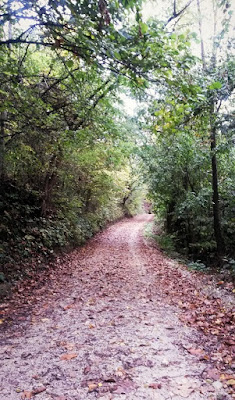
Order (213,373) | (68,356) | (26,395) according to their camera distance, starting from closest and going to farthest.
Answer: (26,395)
(213,373)
(68,356)

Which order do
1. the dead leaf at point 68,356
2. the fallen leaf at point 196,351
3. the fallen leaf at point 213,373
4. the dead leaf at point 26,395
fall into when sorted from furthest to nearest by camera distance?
the fallen leaf at point 196,351
the dead leaf at point 68,356
the fallen leaf at point 213,373
the dead leaf at point 26,395

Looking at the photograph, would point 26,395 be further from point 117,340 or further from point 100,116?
point 100,116

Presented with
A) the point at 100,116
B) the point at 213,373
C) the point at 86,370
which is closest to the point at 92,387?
the point at 86,370

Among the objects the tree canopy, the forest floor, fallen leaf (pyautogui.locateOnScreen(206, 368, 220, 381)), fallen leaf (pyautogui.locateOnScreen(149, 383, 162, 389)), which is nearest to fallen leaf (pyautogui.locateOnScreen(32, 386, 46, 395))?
the forest floor

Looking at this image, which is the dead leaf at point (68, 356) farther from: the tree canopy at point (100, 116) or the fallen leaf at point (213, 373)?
the tree canopy at point (100, 116)

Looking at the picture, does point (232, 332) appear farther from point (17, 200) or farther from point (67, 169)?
point (67, 169)

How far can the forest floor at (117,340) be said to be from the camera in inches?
108

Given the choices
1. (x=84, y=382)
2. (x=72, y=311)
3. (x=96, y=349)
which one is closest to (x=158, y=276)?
(x=72, y=311)

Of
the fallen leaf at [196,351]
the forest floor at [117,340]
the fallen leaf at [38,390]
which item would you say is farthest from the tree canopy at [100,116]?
the fallen leaf at [38,390]

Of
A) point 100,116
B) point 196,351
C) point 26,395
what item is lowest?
point 196,351

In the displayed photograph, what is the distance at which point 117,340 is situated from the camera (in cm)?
376

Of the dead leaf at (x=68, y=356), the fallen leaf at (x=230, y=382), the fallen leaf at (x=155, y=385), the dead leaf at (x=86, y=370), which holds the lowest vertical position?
the fallen leaf at (x=230, y=382)

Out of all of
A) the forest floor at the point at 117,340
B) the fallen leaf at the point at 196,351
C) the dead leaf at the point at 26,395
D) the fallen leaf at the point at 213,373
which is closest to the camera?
the dead leaf at the point at 26,395

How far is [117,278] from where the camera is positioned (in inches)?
292
